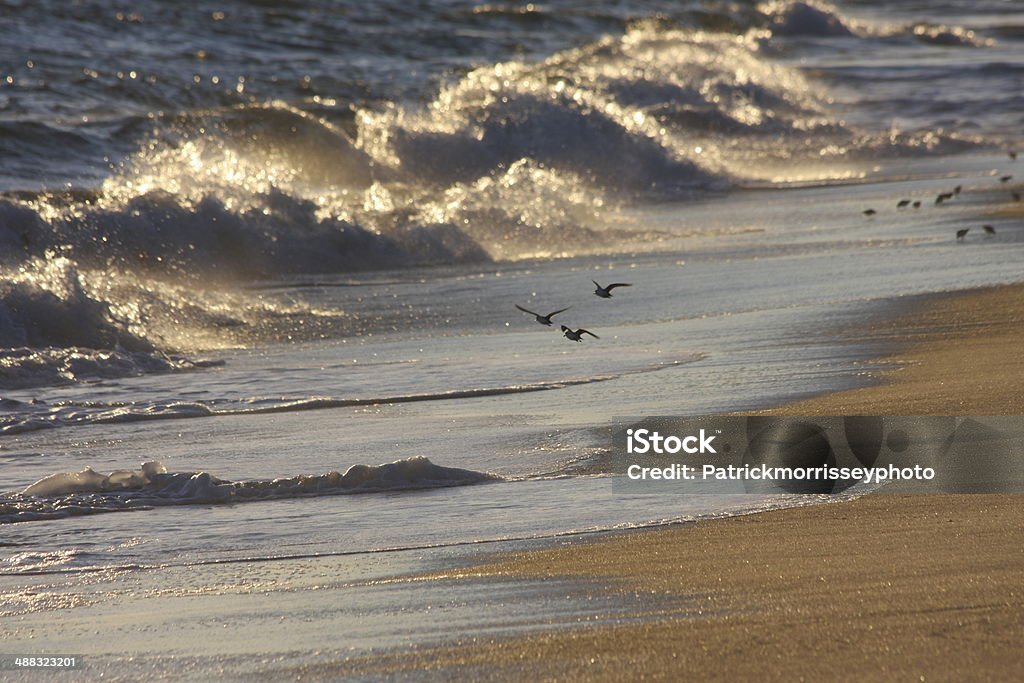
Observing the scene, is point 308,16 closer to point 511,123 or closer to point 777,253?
point 511,123

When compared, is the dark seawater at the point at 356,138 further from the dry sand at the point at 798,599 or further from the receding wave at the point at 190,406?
the dry sand at the point at 798,599

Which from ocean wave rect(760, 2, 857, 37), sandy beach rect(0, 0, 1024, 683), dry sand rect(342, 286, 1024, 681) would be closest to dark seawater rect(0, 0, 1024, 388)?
sandy beach rect(0, 0, 1024, 683)

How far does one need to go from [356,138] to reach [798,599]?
10953 mm

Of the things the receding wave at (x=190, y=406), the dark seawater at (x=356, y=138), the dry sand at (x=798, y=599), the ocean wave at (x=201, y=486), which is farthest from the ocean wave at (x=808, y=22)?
the dry sand at (x=798, y=599)

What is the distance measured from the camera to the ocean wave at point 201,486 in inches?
183

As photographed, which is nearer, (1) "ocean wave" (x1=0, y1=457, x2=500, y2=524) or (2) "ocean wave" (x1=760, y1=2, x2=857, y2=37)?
(1) "ocean wave" (x1=0, y1=457, x2=500, y2=524)

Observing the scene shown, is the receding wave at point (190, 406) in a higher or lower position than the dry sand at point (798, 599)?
higher

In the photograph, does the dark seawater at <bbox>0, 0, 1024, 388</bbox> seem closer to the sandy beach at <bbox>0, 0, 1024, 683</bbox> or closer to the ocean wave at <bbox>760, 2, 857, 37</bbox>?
the sandy beach at <bbox>0, 0, 1024, 683</bbox>

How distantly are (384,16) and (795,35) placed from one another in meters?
8.92

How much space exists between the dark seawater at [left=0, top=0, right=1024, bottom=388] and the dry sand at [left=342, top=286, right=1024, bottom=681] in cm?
368

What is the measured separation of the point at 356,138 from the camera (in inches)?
545

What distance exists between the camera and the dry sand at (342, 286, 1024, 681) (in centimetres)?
305

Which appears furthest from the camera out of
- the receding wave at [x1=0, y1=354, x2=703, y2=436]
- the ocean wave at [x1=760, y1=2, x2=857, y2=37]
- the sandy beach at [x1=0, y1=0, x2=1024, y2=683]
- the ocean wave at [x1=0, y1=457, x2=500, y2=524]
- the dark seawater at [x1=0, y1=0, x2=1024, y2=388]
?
the ocean wave at [x1=760, y1=2, x2=857, y2=37]

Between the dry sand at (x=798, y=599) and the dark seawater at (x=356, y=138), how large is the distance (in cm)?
368
